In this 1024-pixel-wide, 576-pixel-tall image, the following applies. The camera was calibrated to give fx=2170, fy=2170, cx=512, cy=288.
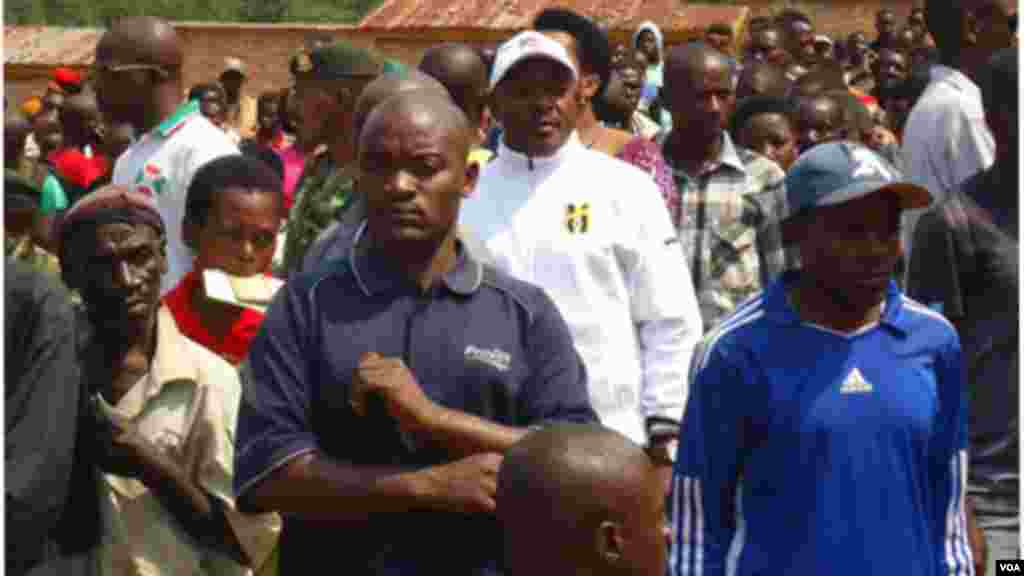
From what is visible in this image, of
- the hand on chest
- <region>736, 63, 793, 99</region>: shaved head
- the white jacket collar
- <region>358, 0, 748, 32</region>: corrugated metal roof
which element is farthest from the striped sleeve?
<region>358, 0, 748, 32</region>: corrugated metal roof

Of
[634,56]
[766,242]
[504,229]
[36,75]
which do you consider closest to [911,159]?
[766,242]

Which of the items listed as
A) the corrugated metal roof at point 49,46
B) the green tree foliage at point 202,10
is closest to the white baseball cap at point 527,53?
the corrugated metal roof at point 49,46

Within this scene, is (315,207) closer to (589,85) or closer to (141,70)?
(589,85)

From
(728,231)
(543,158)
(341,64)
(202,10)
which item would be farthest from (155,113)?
(202,10)

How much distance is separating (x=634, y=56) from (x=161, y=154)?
6.51 m

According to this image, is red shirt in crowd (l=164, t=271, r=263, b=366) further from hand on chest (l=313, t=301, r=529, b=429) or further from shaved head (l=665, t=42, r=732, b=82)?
shaved head (l=665, t=42, r=732, b=82)

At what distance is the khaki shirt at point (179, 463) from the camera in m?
5.34

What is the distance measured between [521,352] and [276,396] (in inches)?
20.5

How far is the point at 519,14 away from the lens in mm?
27656

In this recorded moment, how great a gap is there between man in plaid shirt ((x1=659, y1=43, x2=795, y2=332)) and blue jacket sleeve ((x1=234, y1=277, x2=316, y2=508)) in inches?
111

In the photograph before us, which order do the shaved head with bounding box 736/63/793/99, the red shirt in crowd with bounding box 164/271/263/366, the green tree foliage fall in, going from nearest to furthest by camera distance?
the red shirt in crowd with bounding box 164/271/263/366 < the shaved head with bounding box 736/63/793/99 < the green tree foliage

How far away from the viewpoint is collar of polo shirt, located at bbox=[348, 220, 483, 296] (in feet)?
15.0

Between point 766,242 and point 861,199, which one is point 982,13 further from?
point 861,199

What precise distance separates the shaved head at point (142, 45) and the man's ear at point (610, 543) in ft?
15.1
